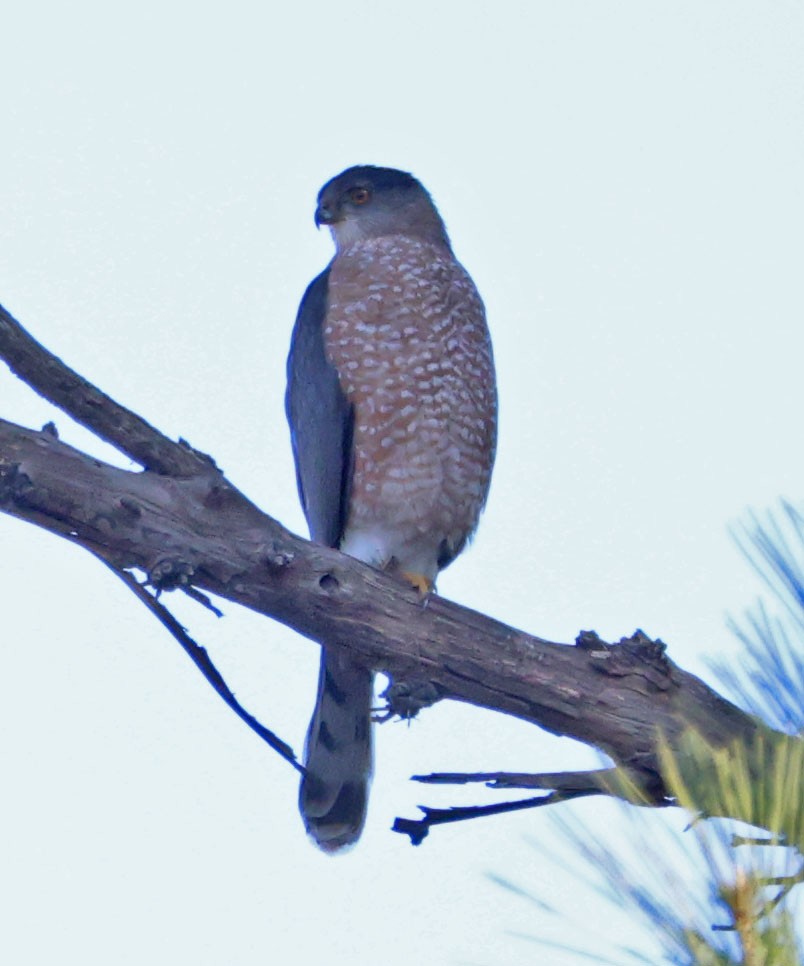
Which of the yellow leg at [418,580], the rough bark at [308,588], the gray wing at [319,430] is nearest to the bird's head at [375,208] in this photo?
the gray wing at [319,430]

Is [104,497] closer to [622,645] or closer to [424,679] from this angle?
[424,679]

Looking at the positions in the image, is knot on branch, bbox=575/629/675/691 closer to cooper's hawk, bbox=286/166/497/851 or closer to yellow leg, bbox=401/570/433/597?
yellow leg, bbox=401/570/433/597

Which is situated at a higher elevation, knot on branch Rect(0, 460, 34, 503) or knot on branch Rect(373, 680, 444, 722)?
knot on branch Rect(0, 460, 34, 503)

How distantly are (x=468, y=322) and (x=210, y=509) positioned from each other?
2.18 meters

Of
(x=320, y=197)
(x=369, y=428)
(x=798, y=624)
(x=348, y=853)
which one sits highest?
(x=320, y=197)

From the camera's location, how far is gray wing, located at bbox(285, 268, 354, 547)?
5.12 m

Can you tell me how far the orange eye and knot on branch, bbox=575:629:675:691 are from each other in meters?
3.10

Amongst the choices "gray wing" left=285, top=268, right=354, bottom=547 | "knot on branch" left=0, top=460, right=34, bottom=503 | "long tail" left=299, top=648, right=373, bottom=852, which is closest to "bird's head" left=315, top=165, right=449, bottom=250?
"gray wing" left=285, top=268, right=354, bottom=547

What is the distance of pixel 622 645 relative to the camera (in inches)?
141

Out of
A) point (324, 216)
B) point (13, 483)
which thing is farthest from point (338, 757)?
point (324, 216)

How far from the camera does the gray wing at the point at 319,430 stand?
5117 mm

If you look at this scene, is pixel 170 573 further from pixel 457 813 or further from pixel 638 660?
pixel 638 660

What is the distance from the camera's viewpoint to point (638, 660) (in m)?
3.55

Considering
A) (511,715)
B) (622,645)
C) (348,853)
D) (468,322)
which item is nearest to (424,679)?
(511,715)
